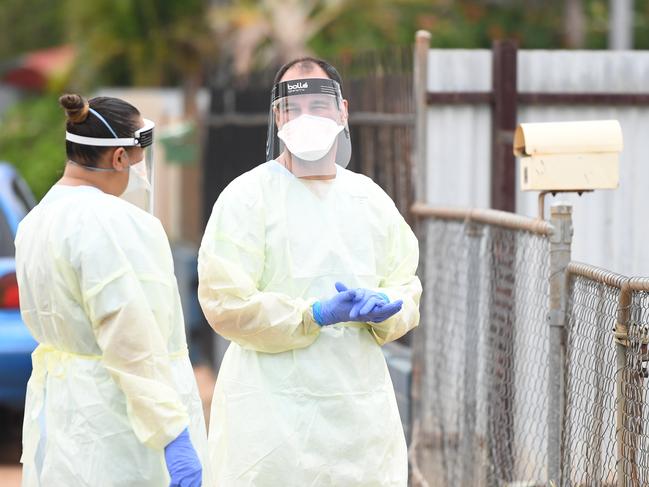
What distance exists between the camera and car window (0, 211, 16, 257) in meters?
7.96

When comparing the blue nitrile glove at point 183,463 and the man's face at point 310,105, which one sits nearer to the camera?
the blue nitrile glove at point 183,463

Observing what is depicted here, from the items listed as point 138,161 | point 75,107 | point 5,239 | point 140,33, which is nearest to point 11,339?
point 5,239

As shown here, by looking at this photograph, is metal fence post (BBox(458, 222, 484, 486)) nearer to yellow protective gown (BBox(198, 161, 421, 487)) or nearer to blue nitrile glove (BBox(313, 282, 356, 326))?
yellow protective gown (BBox(198, 161, 421, 487))

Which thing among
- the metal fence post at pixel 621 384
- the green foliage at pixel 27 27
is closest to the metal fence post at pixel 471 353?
the metal fence post at pixel 621 384

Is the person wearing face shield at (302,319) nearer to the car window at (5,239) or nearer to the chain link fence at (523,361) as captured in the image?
the chain link fence at (523,361)

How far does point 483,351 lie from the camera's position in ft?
18.9

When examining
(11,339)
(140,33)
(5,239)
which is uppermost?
(140,33)

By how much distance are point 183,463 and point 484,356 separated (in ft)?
7.69

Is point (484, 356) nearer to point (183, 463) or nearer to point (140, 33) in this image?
point (183, 463)

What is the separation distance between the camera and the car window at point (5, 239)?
7961mm

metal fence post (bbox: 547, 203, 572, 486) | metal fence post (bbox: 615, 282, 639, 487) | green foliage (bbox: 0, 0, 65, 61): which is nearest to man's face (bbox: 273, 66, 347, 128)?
metal fence post (bbox: 547, 203, 572, 486)

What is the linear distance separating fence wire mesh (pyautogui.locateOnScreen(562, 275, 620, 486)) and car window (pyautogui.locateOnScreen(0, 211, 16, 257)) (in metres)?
4.27

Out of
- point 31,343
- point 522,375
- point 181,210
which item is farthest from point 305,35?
point 522,375

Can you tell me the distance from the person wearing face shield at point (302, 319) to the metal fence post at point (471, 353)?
1638mm
